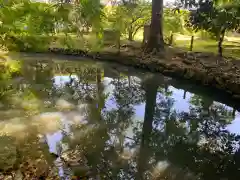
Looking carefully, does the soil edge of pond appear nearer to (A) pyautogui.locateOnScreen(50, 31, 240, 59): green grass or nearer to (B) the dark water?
(B) the dark water

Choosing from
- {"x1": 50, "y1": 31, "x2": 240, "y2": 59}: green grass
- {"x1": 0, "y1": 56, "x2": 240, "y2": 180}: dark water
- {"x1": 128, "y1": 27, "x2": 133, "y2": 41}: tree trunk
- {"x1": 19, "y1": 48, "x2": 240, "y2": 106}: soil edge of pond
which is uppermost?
{"x1": 128, "y1": 27, "x2": 133, "y2": 41}: tree trunk

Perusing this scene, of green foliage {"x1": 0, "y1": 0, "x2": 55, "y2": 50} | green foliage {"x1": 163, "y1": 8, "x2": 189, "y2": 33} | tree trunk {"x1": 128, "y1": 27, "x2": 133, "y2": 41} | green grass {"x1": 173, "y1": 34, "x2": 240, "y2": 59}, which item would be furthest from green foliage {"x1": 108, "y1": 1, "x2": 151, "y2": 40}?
green foliage {"x1": 0, "y1": 0, "x2": 55, "y2": 50}

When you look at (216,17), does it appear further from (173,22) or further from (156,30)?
(173,22)

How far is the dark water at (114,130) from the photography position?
516 cm

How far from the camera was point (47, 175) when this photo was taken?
466 cm

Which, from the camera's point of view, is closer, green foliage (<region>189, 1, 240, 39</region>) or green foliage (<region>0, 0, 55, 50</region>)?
green foliage (<region>0, 0, 55, 50</region>)

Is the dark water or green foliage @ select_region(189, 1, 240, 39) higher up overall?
green foliage @ select_region(189, 1, 240, 39)

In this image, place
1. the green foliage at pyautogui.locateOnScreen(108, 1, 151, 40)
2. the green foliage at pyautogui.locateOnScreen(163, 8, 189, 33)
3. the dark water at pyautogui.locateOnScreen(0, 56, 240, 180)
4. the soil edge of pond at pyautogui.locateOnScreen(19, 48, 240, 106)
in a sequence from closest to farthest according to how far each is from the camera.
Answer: the dark water at pyautogui.locateOnScreen(0, 56, 240, 180) → the soil edge of pond at pyautogui.locateOnScreen(19, 48, 240, 106) → the green foliage at pyautogui.locateOnScreen(163, 8, 189, 33) → the green foliage at pyautogui.locateOnScreen(108, 1, 151, 40)

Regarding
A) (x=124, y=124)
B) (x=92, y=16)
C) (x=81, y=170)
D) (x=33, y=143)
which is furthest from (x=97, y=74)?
(x=81, y=170)

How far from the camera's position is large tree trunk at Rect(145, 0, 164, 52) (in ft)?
45.5

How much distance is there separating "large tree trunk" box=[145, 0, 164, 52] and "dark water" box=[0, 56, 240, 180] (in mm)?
2810

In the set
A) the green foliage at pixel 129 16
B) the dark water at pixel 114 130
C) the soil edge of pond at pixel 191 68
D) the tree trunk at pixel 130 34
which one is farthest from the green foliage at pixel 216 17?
the tree trunk at pixel 130 34

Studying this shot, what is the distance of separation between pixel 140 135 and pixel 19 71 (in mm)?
7654

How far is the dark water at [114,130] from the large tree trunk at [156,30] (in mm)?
2810
